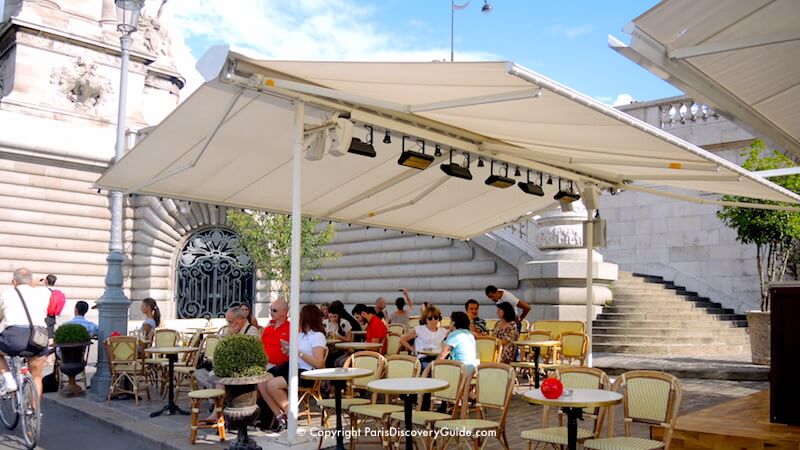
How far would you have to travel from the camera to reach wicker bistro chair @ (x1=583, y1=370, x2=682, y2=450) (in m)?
5.09

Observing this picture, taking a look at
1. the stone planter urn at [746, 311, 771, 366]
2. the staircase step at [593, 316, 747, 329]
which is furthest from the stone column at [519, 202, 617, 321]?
the stone planter urn at [746, 311, 771, 366]

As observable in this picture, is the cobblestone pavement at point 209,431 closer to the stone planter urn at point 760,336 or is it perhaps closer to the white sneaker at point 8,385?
the stone planter urn at point 760,336

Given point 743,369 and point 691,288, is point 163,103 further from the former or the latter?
point 743,369

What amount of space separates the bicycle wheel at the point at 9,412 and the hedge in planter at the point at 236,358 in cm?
271

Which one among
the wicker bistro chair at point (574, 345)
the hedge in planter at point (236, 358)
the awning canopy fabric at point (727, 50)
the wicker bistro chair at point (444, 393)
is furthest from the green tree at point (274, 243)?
the awning canopy fabric at point (727, 50)

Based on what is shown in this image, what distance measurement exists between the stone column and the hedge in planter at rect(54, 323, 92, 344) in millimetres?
8671

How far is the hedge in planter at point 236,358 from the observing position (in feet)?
21.6

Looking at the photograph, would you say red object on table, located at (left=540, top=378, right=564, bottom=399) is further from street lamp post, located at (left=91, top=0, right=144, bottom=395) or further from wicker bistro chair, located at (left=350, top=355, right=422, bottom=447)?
street lamp post, located at (left=91, top=0, right=144, bottom=395)

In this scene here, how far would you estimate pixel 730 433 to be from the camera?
232 inches

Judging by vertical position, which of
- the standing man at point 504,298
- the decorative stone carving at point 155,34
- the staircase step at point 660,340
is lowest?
the staircase step at point 660,340

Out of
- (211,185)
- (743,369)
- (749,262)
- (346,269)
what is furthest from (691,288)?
(211,185)

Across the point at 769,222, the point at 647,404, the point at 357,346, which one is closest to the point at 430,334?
the point at 357,346

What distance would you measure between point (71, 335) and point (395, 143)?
224 inches

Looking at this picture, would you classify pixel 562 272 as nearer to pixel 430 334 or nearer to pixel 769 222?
pixel 769 222
